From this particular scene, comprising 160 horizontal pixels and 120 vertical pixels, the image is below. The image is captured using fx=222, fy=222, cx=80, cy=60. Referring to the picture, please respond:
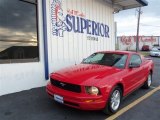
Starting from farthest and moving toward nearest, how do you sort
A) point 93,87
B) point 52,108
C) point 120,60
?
point 120,60 < point 52,108 < point 93,87

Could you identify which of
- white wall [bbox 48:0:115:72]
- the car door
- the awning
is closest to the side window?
the car door

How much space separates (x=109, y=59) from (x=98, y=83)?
6.14ft

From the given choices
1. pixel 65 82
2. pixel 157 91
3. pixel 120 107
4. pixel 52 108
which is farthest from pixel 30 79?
pixel 157 91

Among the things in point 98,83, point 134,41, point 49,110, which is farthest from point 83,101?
point 134,41

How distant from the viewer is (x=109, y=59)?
672 cm

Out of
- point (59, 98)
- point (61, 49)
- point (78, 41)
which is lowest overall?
point (59, 98)

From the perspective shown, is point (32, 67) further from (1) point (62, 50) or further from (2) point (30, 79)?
(1) point (62, 50)

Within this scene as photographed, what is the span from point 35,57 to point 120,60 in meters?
3.11

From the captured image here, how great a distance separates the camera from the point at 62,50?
905cm

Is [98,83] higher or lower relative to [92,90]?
higher

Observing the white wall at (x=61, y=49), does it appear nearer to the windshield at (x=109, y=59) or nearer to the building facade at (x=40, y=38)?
the building facade at (x=40, y=38)

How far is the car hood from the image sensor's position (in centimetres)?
509

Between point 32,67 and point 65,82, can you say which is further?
point 32,67

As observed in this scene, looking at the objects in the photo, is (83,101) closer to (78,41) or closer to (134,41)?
(78,41)
